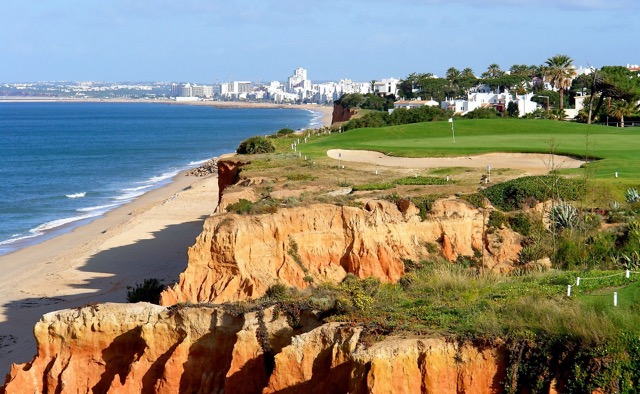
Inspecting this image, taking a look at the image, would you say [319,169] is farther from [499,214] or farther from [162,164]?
[162,164]

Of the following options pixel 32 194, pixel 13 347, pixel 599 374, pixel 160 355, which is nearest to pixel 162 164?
pixel 32 194

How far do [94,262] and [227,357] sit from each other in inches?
915

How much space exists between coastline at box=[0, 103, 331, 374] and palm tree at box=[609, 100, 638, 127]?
28147mm

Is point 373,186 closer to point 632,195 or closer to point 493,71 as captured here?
point 632,195

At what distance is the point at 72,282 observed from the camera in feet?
114

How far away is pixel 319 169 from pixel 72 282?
9676mm

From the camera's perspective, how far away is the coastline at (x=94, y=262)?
3022 centimetres

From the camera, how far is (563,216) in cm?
2447

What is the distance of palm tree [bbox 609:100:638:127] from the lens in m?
65.3

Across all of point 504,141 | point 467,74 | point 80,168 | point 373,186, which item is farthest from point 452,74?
point 373,186

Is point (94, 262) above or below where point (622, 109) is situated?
below

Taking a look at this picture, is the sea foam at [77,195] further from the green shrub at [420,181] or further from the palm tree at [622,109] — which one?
the green shrub at [420,181]

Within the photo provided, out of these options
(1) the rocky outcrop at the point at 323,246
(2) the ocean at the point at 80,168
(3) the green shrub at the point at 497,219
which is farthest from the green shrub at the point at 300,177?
(2) the ocean at the point at 80,168

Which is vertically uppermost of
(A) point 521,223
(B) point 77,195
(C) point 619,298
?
(C) point 619,298
